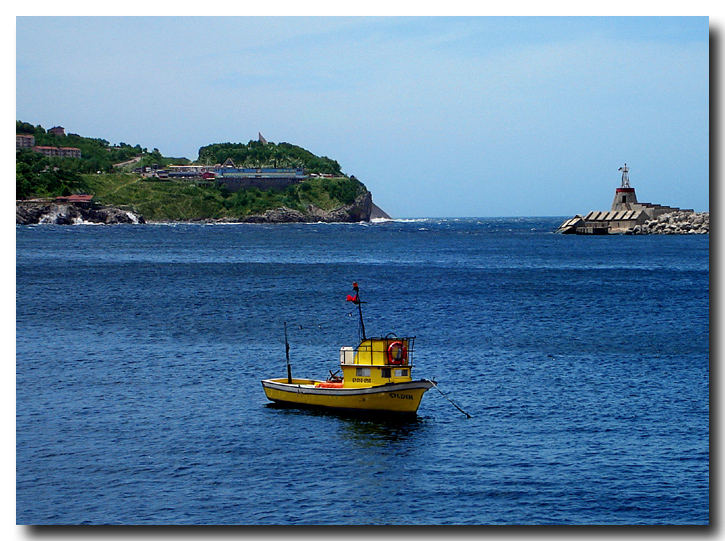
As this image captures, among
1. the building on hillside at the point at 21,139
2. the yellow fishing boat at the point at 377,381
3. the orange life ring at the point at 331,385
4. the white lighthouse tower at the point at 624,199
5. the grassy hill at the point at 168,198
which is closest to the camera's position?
the yellow fishing boat at the point at 377,381

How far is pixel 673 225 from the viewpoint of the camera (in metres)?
122

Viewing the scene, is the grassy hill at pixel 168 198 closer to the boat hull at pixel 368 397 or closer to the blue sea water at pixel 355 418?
the blue sea water at pixel 355 418

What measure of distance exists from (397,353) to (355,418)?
81.2 inches

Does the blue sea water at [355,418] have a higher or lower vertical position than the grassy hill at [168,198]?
lower

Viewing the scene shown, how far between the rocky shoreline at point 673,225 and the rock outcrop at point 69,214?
251 ft

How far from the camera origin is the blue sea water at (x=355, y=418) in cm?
1856

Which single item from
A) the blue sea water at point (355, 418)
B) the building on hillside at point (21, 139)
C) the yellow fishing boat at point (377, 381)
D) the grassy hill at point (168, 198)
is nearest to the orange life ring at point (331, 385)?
the yellow fishing boat at point (377, 381)

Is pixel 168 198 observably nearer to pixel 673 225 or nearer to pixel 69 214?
pixel 69 214

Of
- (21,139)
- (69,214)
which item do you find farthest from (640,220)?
(21,139)

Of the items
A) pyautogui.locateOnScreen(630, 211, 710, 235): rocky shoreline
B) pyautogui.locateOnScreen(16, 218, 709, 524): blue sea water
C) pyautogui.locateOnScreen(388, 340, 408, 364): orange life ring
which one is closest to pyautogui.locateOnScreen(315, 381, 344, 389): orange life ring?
pyautogui.locateOnScreen(16, 218, 709, 524): blue sea water

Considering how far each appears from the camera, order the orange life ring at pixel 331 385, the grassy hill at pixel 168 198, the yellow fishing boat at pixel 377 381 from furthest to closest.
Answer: the grassy hill at pixel 168 198, the orange life ring at pixel 331 385, the yellow fishing boat at pixel 377 381
